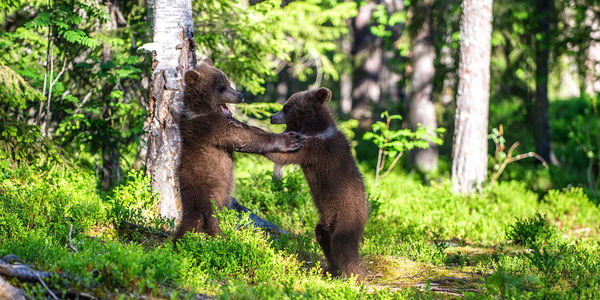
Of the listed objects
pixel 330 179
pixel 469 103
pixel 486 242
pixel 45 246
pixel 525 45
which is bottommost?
pixel 486 242

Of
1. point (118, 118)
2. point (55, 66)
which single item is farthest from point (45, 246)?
point (55, 66)

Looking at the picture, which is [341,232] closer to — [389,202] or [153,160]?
[153,160]

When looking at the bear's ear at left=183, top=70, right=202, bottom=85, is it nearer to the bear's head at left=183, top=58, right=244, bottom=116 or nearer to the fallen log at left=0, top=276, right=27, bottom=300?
the bear's head at left=183, top=58, right=244, bottom=116

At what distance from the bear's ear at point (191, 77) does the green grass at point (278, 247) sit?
1501 millimetres

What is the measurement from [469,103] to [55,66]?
7952mm

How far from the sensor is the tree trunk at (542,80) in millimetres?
14401

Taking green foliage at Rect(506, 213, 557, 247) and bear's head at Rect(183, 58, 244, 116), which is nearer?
bear's head at Rect(183, 58, 244, 116)

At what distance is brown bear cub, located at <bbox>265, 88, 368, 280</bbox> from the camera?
5.40 m

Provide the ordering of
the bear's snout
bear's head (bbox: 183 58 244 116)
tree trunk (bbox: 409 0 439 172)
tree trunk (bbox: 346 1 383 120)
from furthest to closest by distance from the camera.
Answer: tree trunk (bbox: 346 1 383 120) → tree trunk (bbox: 409 0 439 172) → the bear's snout → bear's head (bbox: 183 58 244 116)

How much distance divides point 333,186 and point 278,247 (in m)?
1.16

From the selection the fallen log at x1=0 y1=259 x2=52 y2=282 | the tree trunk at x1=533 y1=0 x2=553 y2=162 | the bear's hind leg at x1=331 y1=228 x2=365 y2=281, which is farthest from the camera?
the tree trunk at x1=533 y1=0 x2=553 y2=162

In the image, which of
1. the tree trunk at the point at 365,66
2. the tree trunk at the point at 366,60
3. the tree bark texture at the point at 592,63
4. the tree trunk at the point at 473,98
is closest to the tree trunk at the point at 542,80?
the tree bark texture at the point at 592,63

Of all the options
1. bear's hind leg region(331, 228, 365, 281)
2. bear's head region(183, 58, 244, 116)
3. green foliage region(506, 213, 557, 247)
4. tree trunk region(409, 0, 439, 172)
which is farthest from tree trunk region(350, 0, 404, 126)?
bear's hind leg region(331, 228, 365, 281)

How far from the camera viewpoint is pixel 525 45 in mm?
15016
